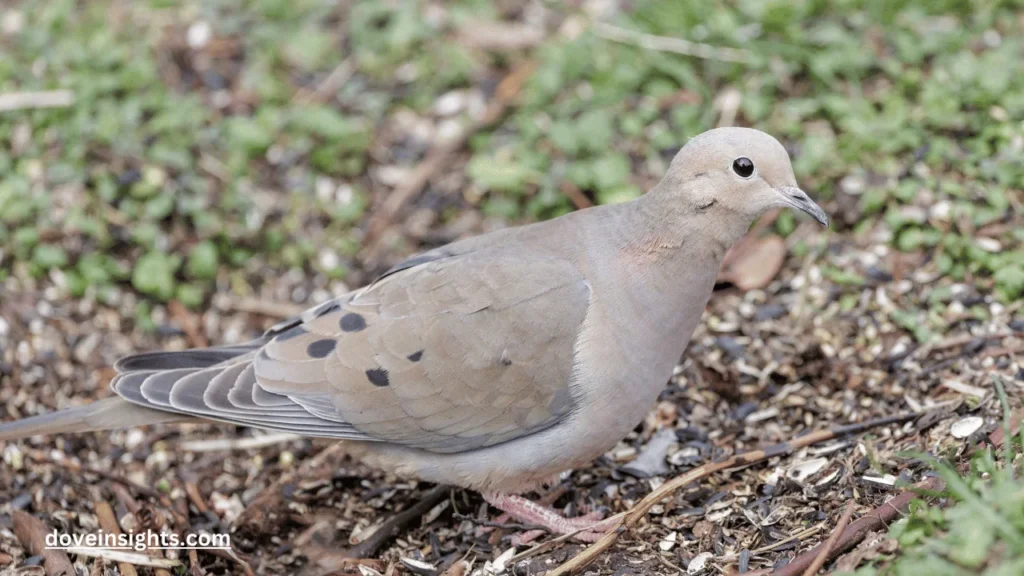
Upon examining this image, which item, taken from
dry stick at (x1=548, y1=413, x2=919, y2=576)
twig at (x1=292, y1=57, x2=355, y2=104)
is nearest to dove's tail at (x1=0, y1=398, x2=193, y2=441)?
dry stick at (x1=548, y1=413, x2=919, y2=576)

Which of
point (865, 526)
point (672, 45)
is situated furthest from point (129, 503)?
point (672, 45)

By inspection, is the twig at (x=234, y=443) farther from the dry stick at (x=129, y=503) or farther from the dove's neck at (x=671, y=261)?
the dove's neck at (x=671, y=261)

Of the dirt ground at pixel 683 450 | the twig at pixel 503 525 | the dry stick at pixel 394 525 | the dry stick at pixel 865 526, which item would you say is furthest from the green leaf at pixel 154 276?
the dry stick at pixel 865 526

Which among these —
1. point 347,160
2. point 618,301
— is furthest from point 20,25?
point 618,301

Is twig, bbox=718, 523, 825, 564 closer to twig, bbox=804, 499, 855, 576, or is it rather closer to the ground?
the ground

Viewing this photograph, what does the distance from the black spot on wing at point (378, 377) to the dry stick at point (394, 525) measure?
0.67m

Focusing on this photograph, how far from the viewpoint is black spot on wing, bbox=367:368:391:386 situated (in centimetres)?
403

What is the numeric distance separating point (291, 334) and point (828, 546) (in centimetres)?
222

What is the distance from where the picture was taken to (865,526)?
3.49 meters

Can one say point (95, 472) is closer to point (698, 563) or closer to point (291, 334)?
point (291, 334)

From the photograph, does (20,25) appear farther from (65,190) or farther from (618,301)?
(618,301)

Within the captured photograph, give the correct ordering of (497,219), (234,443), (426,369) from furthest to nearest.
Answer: (497,219) → (234,443) → (426,369)

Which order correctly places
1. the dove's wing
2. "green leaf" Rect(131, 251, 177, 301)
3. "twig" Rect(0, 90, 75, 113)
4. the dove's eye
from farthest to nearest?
"twig" Rect(0, 90, 75, 113) < "green leaf" Rect(131, 251, 177, 301) < the dove's wing < the dove's eye

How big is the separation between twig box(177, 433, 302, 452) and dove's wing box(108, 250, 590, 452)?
2.79 feet
